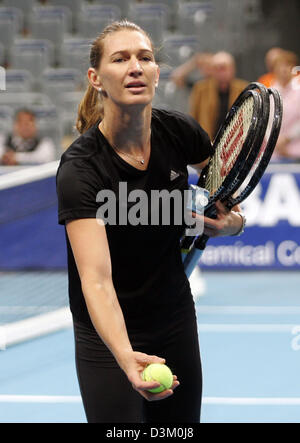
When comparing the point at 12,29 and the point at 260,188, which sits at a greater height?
the point at 12,29

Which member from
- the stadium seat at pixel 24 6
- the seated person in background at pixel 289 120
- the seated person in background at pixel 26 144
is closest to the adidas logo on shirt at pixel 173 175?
the seated person in background at pixel 289 120

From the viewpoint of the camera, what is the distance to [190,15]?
9.96m

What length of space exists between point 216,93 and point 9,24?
443cm

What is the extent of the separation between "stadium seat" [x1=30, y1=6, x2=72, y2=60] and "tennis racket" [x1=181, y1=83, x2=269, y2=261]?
27.6ft

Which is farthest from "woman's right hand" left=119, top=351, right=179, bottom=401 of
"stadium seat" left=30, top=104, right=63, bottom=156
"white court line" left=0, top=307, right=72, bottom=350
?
"stadium seat" left=30, top=104, right=63, bottom=156

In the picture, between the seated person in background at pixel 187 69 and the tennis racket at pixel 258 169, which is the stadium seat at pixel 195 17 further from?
the tennis racket at pixel 258 169

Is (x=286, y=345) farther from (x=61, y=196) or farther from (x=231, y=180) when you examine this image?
(x=61, y=196)

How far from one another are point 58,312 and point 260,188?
7.83 feet

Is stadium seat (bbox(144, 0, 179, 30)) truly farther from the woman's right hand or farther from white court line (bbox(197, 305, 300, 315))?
the woman's right hand

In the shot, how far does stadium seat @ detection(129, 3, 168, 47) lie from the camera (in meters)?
10.1

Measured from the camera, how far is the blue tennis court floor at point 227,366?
3887 mm

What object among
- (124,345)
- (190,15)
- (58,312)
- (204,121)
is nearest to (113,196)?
(124,345)

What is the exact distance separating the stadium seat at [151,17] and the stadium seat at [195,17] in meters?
0.26

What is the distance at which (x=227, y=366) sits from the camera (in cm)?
458
